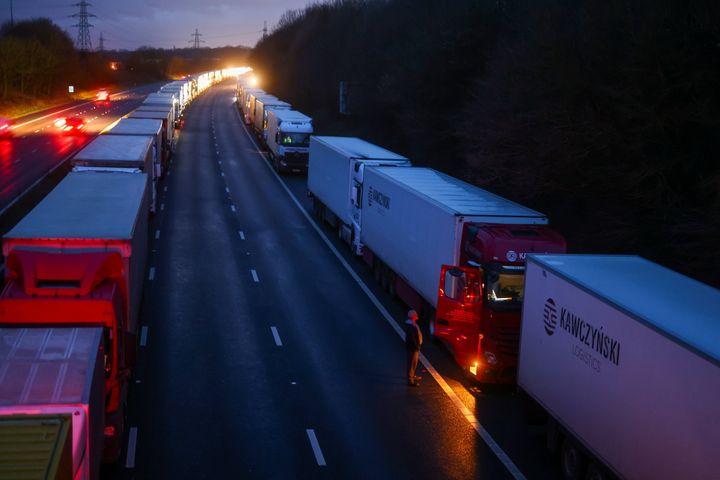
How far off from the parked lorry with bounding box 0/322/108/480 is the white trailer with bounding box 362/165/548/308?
30.1 feet

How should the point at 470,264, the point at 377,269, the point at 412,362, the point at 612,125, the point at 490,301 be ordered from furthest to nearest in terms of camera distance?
the point at 377,269
the point at 612,125
the point at 470,264
the point at 412,362
the point at 490,301

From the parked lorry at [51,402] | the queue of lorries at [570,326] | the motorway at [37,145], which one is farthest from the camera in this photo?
the motorway at [37,145]


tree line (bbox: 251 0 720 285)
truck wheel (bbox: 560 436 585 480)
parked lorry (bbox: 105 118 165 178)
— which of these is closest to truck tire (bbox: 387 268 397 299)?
tree line (bbox: 251 0 720 285)

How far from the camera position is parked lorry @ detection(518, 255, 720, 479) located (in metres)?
9.25

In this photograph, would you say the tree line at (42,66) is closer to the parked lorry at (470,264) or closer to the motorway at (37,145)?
the motorway at (37,145)

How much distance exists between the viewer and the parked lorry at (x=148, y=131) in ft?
123

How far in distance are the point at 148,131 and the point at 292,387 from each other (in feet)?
84.6

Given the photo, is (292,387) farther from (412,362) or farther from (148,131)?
(148,131)

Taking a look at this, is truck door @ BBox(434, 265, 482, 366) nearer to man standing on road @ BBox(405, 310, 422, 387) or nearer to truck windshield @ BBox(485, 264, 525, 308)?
truck windshield @ BBox(485, 264, 525, 308)

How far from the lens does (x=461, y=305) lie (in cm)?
1655

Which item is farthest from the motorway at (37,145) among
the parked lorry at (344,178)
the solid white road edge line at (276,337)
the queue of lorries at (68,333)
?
the queue of lorries at (68,333)

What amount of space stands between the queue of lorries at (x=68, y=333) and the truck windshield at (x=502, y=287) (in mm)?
6638

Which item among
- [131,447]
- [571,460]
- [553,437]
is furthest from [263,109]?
[571,460]

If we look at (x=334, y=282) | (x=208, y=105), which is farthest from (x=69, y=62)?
(x=334, y=282)
